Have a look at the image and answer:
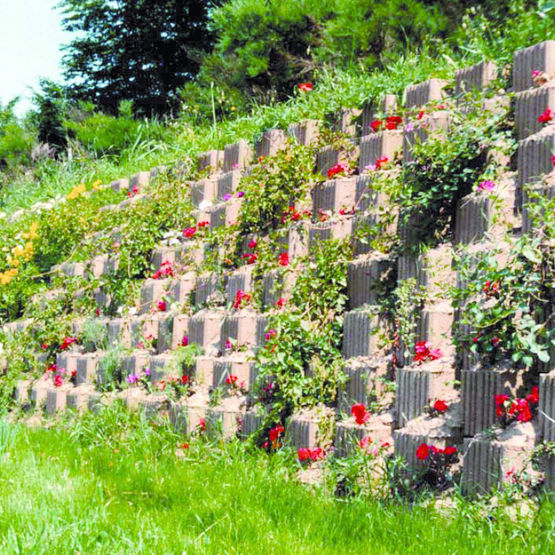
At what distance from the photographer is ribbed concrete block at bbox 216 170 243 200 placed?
5496 mm

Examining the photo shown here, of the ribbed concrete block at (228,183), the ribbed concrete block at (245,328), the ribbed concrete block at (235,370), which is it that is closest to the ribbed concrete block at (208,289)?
the ribbed concrete block at (245,328)

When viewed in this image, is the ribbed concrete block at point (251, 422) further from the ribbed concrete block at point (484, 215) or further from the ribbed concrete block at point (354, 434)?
the ribbed concrete block at point (484, 215)

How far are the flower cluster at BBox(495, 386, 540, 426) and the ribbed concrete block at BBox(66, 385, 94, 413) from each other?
10.5 feet

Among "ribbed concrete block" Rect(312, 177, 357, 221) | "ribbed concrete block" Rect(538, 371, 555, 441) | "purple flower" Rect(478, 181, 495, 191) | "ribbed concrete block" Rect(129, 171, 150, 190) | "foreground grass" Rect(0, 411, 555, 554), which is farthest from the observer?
"ribbed concrete block" Rect(129, 171, 150, 190)

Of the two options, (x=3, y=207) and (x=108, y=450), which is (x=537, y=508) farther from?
(x=3, y=207)

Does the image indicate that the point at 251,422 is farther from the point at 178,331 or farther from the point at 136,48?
the point at 136,48

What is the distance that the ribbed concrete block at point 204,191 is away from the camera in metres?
5.76

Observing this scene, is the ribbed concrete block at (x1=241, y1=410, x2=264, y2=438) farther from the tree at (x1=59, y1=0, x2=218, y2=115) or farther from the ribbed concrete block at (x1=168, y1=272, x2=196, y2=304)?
the tree at (x1=59, y1=0, x2=218, y2=115)

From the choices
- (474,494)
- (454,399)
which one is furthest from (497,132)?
(474,494)

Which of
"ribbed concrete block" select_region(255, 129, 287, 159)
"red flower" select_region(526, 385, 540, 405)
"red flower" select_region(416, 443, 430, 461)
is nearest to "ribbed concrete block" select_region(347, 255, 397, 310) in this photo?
"red flower" select_region(416, 443, 430, 461)

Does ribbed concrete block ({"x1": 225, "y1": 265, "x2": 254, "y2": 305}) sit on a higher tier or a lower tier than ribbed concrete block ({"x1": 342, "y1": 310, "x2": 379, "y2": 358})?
higher

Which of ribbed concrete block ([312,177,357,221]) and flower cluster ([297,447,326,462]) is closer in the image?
flower cluster ([297,447,326,462])

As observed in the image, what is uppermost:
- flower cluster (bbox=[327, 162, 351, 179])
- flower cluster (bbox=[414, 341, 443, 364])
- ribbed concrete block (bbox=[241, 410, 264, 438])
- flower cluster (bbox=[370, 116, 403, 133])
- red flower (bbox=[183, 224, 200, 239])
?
flower cluster (bbox=[370, 116, 403, 133])

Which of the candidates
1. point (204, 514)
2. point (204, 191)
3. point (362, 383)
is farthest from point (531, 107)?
point (204, 191)
